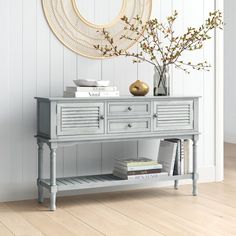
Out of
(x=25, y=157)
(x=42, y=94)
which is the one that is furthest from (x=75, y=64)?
(x=25, y=157)

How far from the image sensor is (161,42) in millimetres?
4520

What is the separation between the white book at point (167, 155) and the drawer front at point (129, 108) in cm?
36

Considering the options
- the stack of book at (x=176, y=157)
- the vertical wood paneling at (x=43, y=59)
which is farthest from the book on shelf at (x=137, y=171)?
the vertical wood paneling at (x=43, y=59)

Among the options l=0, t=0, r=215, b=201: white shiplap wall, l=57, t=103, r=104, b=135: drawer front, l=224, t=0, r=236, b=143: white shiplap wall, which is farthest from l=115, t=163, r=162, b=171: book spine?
l=224, t=0, r=236, b=143: white shiplap wall

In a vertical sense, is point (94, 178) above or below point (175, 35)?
below

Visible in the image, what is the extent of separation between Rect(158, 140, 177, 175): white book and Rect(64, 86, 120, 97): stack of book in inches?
22.9

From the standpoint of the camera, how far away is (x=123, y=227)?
3393 mm

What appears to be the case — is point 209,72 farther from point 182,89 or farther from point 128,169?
point 128,169

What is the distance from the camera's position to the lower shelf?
3.94 meters

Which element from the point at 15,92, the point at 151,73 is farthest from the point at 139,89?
the point at 15,92

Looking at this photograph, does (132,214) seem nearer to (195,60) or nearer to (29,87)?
(29,87)

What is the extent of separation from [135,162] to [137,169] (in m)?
0.05

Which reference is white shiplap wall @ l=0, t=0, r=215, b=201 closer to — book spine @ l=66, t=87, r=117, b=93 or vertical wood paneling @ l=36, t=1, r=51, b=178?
vertical wood paneling @ l=36, t=1, r=51, b=178

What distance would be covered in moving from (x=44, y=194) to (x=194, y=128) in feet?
3.87
